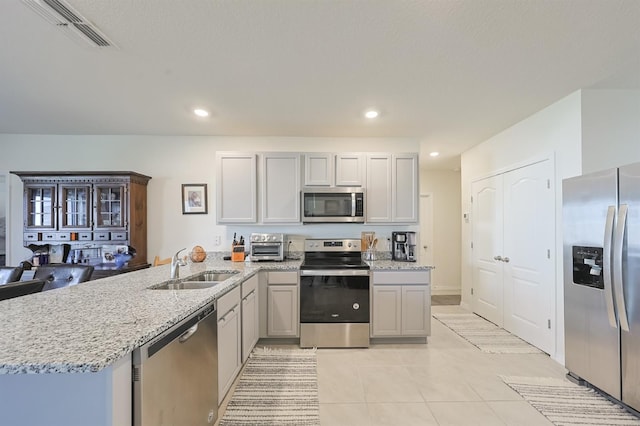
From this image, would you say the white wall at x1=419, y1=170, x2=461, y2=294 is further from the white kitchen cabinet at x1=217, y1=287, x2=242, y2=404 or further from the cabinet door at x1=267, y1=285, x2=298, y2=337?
the white kitchen cabinet at x1=217, y1=287, x2=242, y2=404

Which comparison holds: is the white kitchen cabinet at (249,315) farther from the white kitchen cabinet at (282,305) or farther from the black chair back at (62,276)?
the black chair back at (62,276)

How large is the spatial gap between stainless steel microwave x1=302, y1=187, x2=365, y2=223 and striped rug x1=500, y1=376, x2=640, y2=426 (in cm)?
209

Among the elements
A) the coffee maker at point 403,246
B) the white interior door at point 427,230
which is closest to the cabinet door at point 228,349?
the coffee maker at point 403,246

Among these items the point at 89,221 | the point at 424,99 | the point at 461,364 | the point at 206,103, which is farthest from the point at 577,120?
the point at 89,221

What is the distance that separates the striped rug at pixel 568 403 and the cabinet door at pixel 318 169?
2.60 meters

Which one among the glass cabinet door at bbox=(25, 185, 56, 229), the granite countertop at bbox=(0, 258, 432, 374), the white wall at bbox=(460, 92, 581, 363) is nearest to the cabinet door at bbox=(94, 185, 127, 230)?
the glass cabinet door at bbox=(25, 185, 56, 229)

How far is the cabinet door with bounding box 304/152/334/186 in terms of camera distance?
353 cm

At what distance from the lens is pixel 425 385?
2.43m

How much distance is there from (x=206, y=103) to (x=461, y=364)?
Answer: 3.50 metres

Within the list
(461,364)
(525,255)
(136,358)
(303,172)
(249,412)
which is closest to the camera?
(136,358)

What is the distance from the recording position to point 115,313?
1385mm

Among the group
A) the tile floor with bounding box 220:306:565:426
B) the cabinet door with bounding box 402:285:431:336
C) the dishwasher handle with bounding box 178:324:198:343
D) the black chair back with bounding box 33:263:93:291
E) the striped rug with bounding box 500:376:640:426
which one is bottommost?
the tile floor with bounding box 220:306:565:426

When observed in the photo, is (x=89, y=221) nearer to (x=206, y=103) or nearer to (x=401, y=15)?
(x=206, y=103)

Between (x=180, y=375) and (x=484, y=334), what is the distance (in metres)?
3.45
